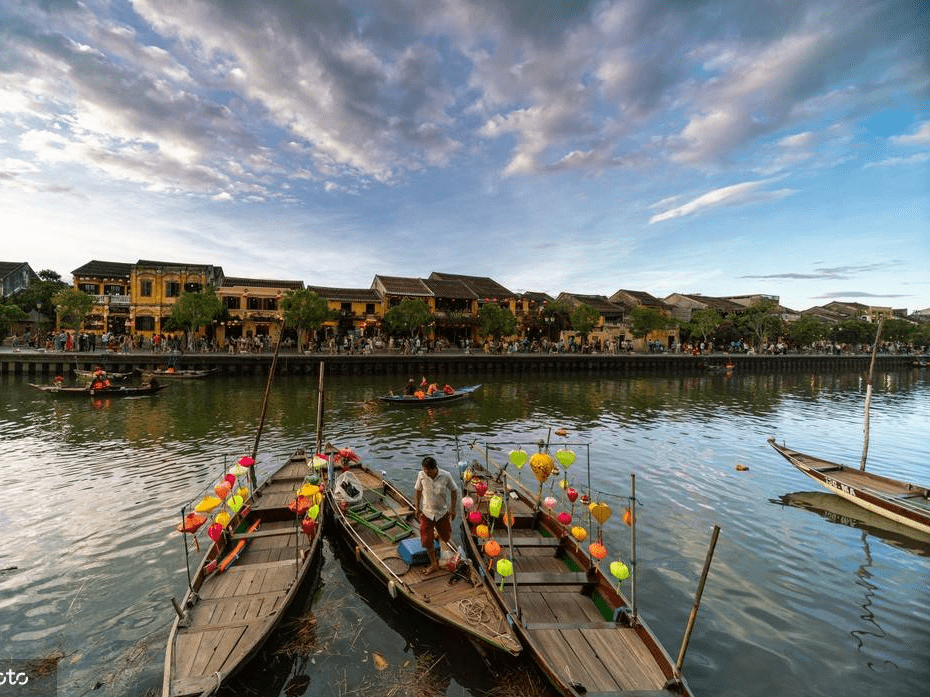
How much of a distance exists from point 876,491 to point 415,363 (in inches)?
1531

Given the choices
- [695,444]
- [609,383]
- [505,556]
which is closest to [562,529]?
[505,556]

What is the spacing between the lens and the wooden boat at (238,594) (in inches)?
232

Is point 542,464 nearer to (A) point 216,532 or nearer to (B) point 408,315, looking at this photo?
(A) point 216,532

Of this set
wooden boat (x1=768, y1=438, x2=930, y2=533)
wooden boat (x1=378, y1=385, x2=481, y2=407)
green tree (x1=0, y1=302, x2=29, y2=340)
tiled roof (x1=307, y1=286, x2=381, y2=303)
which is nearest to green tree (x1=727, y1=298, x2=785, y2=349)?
tiled roof (x1=307, y1=286, x2=381, y2=303)

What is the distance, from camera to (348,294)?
5888 centimetres

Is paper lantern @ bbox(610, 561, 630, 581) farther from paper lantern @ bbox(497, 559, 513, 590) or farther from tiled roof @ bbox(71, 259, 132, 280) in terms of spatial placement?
tiled roof @ bbox(71, 259, 132, 280)

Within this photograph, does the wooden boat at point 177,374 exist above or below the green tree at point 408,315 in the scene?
below

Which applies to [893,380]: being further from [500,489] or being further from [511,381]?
[500,489]

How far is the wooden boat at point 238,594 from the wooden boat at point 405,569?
1000 millimetres

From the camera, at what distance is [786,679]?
23.4 ft

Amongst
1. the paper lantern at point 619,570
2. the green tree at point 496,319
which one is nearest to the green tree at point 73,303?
the green tree at point 496,319

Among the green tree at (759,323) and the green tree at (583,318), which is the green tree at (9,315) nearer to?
the green tree at (583,318)

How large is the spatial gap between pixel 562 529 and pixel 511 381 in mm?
35262

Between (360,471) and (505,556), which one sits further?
(360,471)
